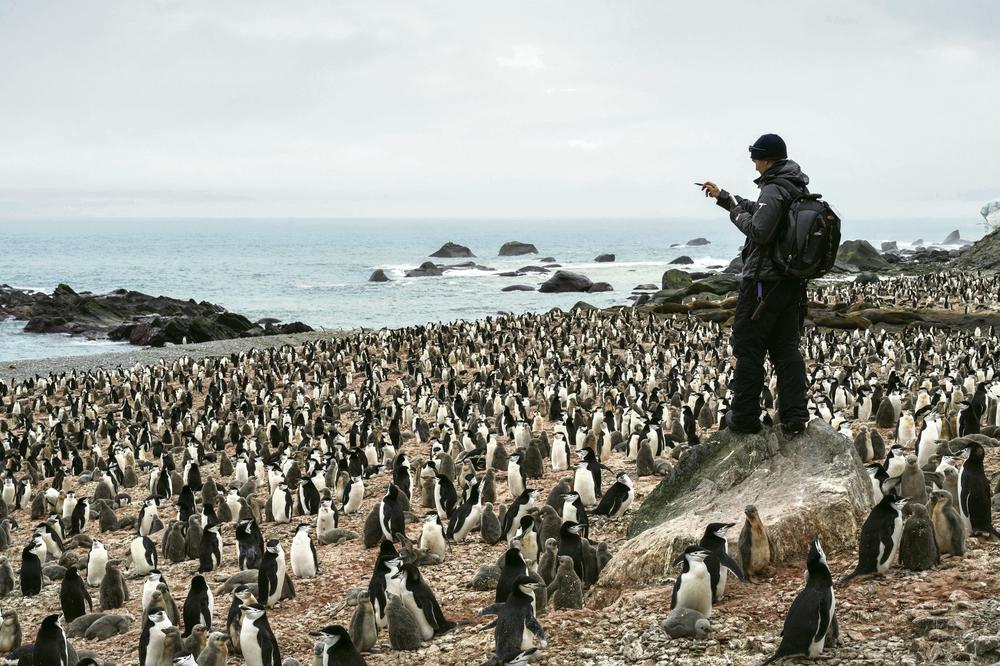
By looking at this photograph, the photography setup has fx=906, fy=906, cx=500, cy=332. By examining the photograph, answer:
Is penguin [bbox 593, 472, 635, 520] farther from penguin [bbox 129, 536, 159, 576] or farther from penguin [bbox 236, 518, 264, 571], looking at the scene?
penguin [bbox 129, 536, 159, 576]

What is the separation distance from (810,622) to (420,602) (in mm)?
3052

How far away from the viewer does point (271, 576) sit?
8.75m

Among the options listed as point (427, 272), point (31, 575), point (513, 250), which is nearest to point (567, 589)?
point (31, 575)

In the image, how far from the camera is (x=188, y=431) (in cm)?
2003

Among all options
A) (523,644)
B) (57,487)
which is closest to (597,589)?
(523,644)

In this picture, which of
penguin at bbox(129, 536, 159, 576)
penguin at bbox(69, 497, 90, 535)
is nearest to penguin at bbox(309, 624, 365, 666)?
penguin at bbox(129, 536, 159, 576)

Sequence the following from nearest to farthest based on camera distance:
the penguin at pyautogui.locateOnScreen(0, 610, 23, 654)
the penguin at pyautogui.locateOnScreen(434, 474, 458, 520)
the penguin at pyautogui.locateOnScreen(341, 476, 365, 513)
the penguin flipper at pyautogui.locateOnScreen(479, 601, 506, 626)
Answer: the penguin flipper at pyautogui.locateOnScreen(479, 601, 506, 626) → the penguin at pyautogui.locateOnScreen(0, 610, 23, 654) → the penguin at pyautogui.locateOnScreen(434, 474, 458, 520) → the penguin at pyautogui.locateOnScreen(341, 476, 365, 513)

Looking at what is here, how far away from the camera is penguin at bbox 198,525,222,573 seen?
412 inches

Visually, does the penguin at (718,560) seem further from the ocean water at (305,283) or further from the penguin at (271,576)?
the ocean water at (305,283)

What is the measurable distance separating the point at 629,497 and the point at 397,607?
4064 mm

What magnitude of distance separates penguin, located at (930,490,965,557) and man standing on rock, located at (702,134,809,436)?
1.34 metres

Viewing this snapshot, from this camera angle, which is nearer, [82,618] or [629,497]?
[82,618]

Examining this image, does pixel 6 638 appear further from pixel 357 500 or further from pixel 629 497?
pixel 629 497

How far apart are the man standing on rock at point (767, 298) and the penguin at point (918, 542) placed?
58.0 inches
